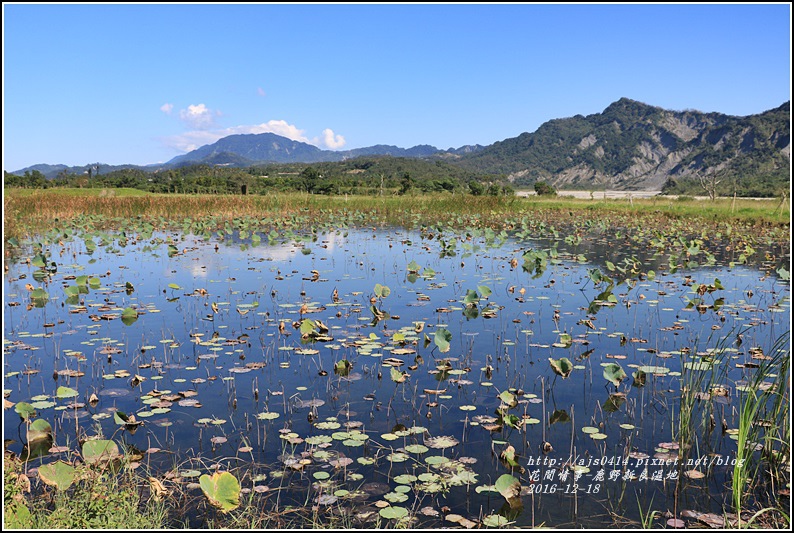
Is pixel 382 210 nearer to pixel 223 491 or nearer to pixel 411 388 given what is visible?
pixel 411 388

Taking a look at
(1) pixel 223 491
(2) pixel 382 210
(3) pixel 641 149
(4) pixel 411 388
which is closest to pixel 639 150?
(3) pixel 641 149

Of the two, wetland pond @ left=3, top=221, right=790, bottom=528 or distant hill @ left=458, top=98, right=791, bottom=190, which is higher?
distant hill @ left=458, top=98, right=791, bottom=190

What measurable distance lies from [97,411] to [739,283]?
967cm

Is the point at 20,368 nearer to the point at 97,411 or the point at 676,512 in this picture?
the point at 97,411

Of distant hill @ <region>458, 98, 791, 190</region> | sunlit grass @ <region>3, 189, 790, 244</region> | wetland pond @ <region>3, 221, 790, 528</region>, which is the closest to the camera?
wetland pond @ <region>3, 221, 790, 528</region>

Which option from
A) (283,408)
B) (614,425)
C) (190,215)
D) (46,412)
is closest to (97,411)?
(46,412)

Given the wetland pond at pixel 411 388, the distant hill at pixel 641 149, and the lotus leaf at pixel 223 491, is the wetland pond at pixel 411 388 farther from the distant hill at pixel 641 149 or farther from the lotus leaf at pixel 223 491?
the distant hill at pixel 641 149

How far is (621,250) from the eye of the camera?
48.9ft

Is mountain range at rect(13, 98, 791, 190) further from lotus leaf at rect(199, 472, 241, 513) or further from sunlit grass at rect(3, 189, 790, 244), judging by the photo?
lotus leaf at rect(199, 472, 241, 513)

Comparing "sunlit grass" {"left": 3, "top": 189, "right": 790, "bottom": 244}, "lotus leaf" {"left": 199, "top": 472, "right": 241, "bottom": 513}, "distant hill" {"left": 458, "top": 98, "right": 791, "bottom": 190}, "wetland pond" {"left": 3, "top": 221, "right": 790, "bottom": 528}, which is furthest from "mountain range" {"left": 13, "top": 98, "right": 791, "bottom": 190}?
"lotus leaf" {"left": 199, "top": 472, "right": 241, "bottom": 513}

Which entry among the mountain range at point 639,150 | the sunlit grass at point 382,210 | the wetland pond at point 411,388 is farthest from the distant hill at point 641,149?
the wetland pond at point 411,388

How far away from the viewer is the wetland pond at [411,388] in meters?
3.43

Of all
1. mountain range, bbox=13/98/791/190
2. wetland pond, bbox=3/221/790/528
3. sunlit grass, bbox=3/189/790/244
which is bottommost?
wetland pond, bbox=3/221/790/528

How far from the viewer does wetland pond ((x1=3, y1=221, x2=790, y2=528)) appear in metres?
3.43
